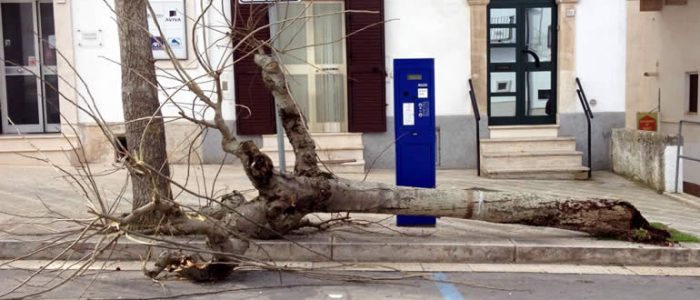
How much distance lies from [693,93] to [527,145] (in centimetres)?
387

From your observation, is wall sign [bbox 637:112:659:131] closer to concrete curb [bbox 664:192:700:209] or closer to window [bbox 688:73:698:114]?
window [bbox 688:73:698:114]

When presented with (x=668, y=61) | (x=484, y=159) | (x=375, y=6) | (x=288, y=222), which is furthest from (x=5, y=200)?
(x=668, y=61)

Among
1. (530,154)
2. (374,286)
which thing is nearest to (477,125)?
(530,154)

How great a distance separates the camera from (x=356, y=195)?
6641mm

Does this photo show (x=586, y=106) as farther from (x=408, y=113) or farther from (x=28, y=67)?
(x=28, y=67)

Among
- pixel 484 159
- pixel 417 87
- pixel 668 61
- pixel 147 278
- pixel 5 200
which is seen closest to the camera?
pixel 147 278

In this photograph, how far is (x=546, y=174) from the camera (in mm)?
10828

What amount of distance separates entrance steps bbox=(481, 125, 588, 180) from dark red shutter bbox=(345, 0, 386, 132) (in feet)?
6.39

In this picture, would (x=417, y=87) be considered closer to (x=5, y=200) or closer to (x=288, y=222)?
(x=288, y=222)

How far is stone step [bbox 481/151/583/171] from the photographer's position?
432 inches

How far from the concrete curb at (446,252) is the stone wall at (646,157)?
3.25 m

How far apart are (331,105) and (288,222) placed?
538 cm

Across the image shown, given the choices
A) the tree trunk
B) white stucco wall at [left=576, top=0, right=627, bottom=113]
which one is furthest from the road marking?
white stucco wall at [left=576, top=0, right=627, bottom=113]

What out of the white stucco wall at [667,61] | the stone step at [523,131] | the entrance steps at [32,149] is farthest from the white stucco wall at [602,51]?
the entrance steps at [32,149]
